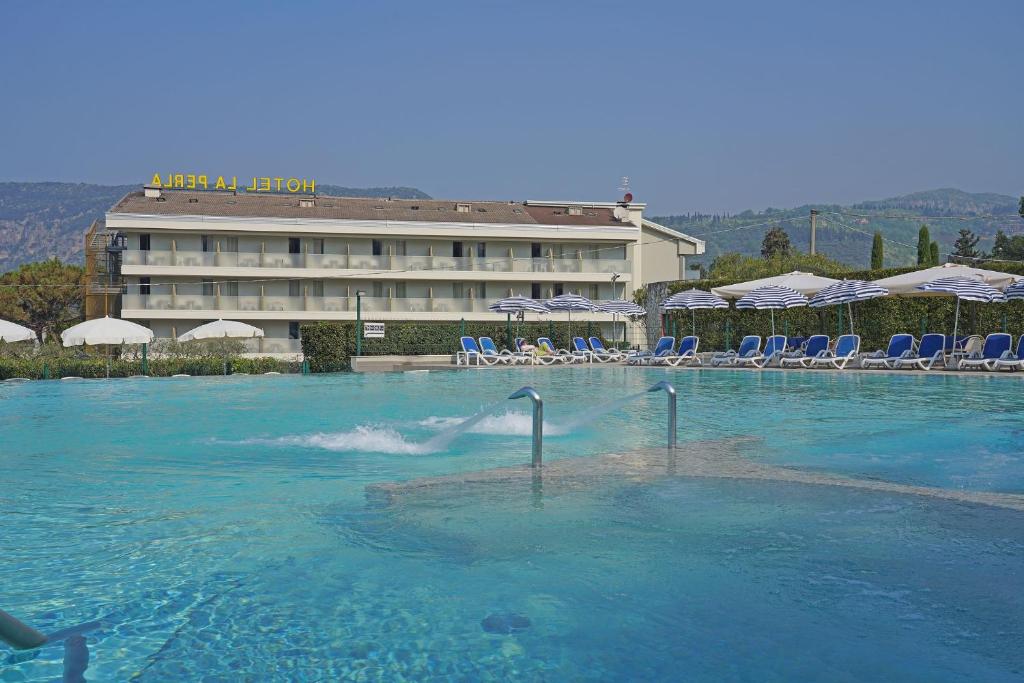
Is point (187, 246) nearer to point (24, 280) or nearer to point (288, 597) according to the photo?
point (24, 280)

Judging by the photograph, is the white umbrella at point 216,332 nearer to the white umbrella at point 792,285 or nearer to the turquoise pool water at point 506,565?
the white umbrella at point 792,285

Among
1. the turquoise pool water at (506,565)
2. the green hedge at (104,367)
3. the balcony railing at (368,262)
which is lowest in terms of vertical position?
the turquoise pool water at (506,565)

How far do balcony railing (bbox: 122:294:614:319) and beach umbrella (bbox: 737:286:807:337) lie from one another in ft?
73.3

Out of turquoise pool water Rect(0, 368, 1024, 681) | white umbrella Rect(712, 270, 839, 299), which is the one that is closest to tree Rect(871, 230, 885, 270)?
white umbrella Rect(712, 270, 839, 299)

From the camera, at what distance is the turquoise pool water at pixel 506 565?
4.03 m

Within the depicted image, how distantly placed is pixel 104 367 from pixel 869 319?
22.2m

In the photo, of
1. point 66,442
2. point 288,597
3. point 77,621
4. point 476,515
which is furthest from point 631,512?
point 66,442

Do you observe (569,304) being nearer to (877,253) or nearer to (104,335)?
(104,335)

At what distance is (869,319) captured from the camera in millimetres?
28156

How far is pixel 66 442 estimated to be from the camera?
11258 mm

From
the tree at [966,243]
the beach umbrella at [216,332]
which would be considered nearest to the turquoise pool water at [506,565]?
the beach umbrella at [216,332]

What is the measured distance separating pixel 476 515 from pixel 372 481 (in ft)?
6.18

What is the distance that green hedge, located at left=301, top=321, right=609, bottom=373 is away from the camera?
31156mm

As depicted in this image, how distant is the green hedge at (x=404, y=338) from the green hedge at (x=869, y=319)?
16.7 feet
